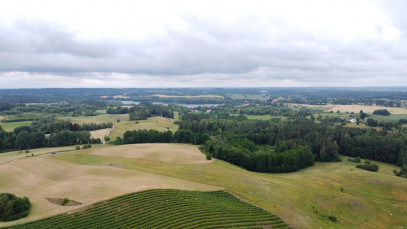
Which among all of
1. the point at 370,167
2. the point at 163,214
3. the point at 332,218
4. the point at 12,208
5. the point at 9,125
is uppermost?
the point at 12,208

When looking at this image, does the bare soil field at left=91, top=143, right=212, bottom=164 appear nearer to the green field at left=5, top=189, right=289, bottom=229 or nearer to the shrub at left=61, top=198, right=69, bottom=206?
the green field at left=5, top=189, right=289, bottom=229

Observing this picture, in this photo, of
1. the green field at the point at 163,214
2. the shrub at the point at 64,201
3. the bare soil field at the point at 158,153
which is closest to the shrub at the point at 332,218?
the green field at the point at 163,214

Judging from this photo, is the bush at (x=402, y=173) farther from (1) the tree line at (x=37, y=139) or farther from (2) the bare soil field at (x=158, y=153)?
(1) the tree line at (x=37, y=139)

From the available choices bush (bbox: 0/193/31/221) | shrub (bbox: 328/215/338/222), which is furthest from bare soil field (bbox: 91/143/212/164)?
shrub (bbox: 328/215/338/222)

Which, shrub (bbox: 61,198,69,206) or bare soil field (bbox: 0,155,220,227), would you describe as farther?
bare soil field (bbox: 0,155,220,227)

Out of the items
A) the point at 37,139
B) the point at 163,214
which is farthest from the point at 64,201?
the point at 37,139

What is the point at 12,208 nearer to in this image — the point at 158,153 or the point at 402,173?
the point at 158,153
